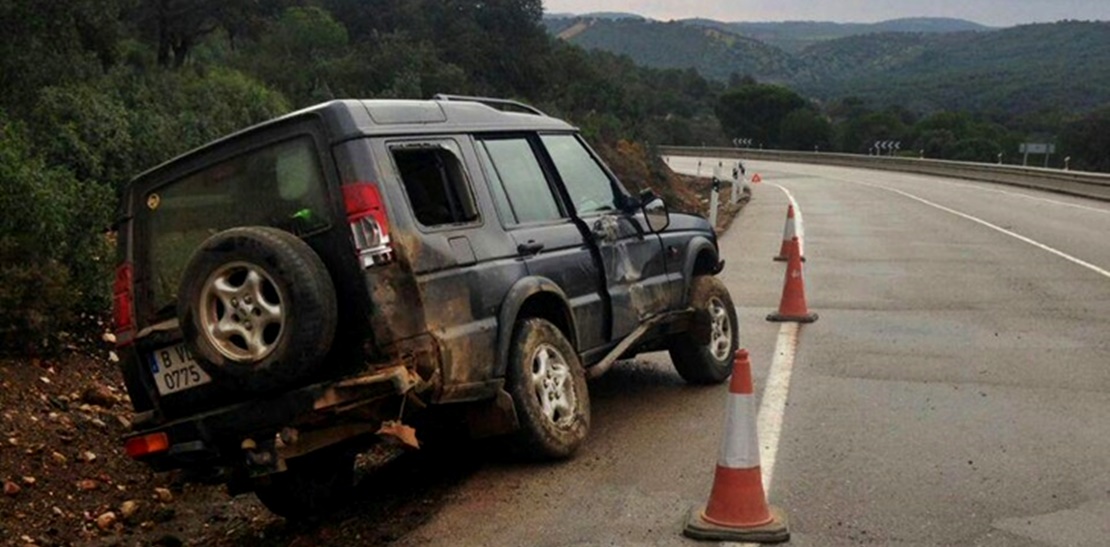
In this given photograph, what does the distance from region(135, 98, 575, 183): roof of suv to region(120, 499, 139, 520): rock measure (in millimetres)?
1910

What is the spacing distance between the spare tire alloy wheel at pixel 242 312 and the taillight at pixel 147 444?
66 cm

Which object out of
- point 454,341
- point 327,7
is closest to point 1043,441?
point 454,341

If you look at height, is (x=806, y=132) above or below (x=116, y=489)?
below

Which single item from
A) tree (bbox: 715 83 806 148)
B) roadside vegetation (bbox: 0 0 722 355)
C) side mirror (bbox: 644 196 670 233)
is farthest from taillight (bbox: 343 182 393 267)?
tree (bbox: 715 83 806 148)

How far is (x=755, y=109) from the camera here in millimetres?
117750

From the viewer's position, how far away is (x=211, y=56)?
45.4m

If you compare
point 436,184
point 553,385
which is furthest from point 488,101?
point 553,385

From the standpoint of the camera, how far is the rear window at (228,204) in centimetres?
589

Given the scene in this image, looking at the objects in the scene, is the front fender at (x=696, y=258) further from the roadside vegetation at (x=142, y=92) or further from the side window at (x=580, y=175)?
the roadside vegetation at (x=142, y=92)

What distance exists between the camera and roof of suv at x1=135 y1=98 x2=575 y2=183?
19.3 ft

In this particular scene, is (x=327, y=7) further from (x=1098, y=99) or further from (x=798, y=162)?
(x=1098, y=99)

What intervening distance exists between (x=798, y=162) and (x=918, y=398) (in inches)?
2441

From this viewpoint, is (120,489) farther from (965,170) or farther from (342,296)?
(965,170)

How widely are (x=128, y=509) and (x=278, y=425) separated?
190cm
